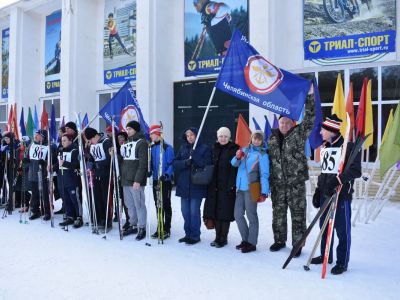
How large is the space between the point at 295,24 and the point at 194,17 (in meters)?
3.53

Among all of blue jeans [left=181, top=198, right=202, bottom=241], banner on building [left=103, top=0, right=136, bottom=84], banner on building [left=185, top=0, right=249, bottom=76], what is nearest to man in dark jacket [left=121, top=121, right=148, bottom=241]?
blue jeans [left=181, top=198, right=202, bottom=241]

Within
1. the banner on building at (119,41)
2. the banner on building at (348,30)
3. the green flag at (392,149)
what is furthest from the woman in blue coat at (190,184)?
the banner on building at (119,41)

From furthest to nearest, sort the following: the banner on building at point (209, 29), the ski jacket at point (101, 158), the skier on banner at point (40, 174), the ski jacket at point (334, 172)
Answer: the banner on building at point (209, 29), the skier on banner at point (40, 174), the ski jacket at point (101, 158), the ski jacket at point (334, 172)

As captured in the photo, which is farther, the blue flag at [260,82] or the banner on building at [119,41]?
the banner on building at [119,41]

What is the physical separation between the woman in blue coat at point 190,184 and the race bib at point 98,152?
167cm

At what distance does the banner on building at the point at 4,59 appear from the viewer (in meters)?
20.7

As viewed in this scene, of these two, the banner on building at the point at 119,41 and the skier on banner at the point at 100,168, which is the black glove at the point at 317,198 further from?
the banner on building at the point at 119,41

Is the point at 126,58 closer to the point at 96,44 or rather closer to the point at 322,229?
the point at 96,44

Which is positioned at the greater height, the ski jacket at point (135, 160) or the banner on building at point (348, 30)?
the banner on building at point (348, 30)

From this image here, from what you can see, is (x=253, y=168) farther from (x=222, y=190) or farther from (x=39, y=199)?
(x=39, y=199)

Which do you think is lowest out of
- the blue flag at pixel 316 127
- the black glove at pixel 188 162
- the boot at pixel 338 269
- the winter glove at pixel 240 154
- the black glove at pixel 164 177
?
the boot at pixel 338 269

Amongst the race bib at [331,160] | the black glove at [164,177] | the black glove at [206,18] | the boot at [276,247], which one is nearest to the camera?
the race bib at [331,160]

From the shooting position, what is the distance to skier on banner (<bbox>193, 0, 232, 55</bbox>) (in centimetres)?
1238

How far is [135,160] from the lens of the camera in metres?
6.39
